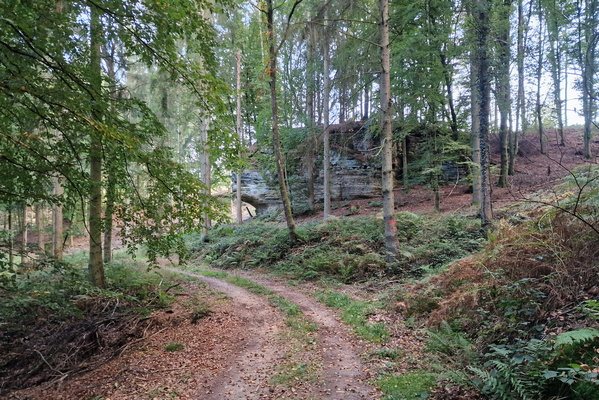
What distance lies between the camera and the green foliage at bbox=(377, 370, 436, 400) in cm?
347

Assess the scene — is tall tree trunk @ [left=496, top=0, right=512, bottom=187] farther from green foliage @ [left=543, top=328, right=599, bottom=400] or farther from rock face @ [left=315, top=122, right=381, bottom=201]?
green foliage @ [left=543, top=328, right=599, bottom=400]

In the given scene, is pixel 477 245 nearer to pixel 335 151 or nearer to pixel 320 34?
pixel 320 34

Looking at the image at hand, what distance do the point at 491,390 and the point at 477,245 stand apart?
740 centimetres

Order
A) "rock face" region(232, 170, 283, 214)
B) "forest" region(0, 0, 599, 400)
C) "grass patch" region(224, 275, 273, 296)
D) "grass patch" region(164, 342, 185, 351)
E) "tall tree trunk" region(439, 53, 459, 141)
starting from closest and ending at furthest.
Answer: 1. "forest" region(0, 0, 599, 400)
2. "grass patch" region(164, 342, 185, 351)
3. "grass patch" region(224, 275, 273, 296)
4. "tall tree trunk" region(439, 53, 459, 141)
5. "rock face" region(232, 170, 283, 214)

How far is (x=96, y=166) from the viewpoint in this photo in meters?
8.28

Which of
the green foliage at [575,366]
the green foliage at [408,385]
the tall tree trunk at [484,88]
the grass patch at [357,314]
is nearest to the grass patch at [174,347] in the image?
the grass patch at [357,314]

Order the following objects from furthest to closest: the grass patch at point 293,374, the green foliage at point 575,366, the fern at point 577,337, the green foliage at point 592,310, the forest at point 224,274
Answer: the grass patch at point 293,374, the forest at point 224,274, the green foliage at point 592,310, the fern at point 577,337, the green foliage at point 575,366

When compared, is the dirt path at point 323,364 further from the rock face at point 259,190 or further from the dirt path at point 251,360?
the rock face at point 259,190

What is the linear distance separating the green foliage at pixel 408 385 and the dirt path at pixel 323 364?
19cm

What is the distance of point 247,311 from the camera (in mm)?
7711

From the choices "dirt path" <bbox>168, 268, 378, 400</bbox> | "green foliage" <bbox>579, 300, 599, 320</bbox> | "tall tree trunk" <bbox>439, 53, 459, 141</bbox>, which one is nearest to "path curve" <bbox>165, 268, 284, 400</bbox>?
"dirt path" <bbox>168, 268, 378, 400</bbox>

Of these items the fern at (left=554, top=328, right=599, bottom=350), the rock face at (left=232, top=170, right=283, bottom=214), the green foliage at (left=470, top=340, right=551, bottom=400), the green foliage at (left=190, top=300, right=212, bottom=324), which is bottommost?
the green foliage at (left=190, top=300, right=212, bottom=324)

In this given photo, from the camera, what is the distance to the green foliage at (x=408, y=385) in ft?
11.4

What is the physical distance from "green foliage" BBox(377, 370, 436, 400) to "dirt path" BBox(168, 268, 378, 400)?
19cm
